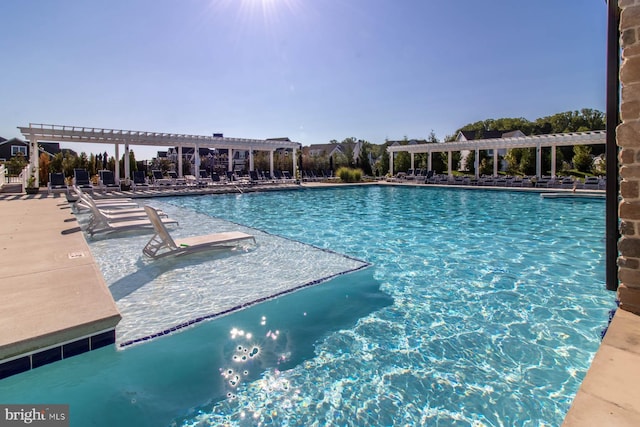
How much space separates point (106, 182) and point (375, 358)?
18.0 m

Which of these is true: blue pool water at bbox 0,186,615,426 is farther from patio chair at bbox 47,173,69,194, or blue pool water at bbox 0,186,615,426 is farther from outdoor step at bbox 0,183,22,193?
outdoor step at bbox 0,183,22,193

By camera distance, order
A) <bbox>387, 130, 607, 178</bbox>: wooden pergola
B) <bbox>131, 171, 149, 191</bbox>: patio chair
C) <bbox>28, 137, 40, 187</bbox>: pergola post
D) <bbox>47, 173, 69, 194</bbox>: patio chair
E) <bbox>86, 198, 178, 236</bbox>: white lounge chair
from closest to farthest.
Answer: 1. <bbox>86, 198, 178, 236</bbox>: white lounge chair
2. <bbox>47, 173, 69, 194</bbox>: patio chair
3. <bbox>28, 137, 40, 187</bbox>: pergola post
4. <bbox>131, 171, 149, 191</bbox>: patio chair
5. <bbox>387, 130, 607, 178</bbox>: wooden pergola

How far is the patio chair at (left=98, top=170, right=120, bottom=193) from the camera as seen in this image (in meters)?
17.1

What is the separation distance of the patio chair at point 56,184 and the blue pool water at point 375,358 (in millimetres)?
13854

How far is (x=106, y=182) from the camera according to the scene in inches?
683

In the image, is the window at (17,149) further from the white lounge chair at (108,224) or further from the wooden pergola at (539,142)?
the white lounge chair at (108,224)

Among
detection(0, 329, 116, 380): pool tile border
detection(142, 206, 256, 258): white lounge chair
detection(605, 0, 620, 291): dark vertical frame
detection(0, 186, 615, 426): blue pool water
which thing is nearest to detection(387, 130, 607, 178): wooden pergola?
detection(0, 186, 615, 426): blue pool water

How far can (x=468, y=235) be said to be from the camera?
7832mm

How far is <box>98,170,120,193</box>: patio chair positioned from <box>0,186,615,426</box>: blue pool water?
48.2ft

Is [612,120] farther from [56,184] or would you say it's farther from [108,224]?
[56,184]

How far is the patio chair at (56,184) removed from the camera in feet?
50.2

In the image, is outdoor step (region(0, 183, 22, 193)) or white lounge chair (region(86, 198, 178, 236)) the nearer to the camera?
white lounge chair (region(86, 198, 178, 236))

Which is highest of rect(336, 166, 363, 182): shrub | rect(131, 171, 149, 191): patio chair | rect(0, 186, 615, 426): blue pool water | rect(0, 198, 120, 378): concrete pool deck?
rect(336, 166, 363, 182): shrub

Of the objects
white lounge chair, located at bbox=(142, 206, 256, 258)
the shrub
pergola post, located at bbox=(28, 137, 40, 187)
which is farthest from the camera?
the shrub
